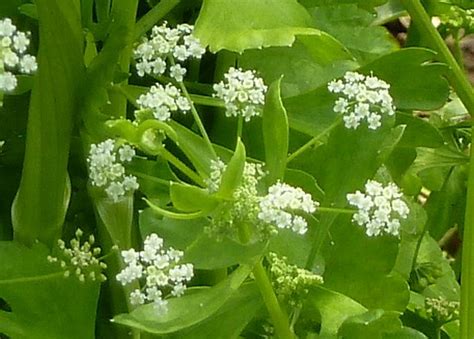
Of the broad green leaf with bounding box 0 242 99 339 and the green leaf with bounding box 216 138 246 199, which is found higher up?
the green leaf with bounding box 216 138 246 199

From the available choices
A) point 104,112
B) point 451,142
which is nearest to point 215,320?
point 104,112

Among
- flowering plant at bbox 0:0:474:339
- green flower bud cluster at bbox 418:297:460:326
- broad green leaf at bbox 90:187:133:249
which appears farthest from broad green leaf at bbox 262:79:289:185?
green flower bud cluster at bbox 418:297:460:326

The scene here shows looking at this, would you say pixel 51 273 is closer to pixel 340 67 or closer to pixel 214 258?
pixel 214 258

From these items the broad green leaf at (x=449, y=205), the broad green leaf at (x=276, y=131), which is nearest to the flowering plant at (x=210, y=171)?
the broad green leaf at (x=276, y=131)

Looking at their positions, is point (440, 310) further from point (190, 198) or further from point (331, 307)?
point (190, 198)

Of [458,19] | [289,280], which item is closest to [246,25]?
[289,280]

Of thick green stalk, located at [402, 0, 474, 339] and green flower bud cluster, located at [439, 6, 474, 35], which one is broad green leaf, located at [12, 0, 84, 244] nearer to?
thick green stalk, located at [402, 0, 474, 339]

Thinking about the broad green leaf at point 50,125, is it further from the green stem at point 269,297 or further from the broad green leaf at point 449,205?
the broad green leaf at point 449,205
